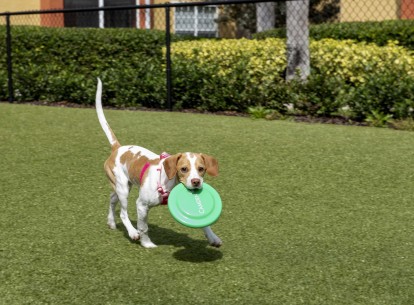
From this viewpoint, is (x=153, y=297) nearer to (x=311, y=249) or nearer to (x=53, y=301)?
(x=53, y=301)

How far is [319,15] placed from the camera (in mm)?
23812

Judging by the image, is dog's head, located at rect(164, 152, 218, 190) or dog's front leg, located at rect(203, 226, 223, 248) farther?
dog's front leg, located at rect(203, 226, 223, 248)

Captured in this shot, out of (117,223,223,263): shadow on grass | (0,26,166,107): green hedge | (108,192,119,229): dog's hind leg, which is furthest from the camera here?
(0,26,166,107): green hedge

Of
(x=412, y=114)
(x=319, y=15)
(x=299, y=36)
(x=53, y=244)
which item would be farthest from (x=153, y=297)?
(x=319, y=15)

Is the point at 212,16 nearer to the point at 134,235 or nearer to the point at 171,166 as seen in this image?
the point at 134,235

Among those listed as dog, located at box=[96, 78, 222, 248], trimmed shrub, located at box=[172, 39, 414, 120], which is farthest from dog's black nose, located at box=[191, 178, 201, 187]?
trimmed shrub, located at box=[172, 39, 414, 120]

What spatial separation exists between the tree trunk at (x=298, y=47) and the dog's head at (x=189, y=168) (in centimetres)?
637

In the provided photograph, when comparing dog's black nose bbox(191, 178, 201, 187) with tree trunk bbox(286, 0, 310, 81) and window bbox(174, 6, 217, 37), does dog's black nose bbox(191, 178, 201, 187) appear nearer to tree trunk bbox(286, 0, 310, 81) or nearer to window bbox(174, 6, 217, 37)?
tree trunk bbox(286, 0, 310, 81)

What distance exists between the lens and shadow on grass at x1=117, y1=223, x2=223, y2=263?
194 inches

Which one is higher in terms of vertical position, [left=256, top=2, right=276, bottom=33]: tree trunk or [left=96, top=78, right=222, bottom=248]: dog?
[left=256, top=2, right=276, bottom=33]: tree trunk

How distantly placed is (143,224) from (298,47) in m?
7.05

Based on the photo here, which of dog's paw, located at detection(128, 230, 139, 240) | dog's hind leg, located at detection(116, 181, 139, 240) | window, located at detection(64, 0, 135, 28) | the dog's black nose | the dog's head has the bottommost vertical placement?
dog's paw, located at detection(128, 230, 139, 240)

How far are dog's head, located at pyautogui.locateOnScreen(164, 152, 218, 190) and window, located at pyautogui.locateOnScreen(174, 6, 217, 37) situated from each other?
18.5 m

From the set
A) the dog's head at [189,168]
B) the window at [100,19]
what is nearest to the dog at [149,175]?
the dog's head at [189,168]
